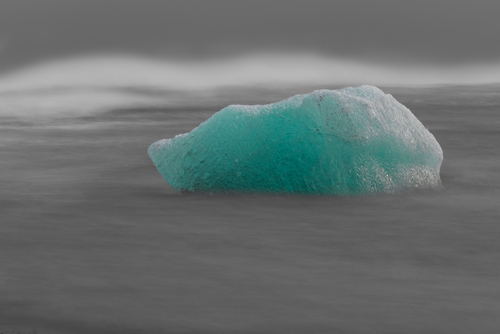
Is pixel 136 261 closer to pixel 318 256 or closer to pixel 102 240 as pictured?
pixel 102 240

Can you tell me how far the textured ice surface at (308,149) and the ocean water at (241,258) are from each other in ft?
0.62

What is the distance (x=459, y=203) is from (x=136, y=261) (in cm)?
384

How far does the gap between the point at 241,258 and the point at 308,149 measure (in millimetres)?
2104

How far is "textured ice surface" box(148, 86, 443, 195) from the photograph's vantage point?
750cm

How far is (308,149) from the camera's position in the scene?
24.6 feet

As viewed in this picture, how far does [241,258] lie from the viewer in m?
5.75

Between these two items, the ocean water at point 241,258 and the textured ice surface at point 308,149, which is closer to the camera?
the ocean water at point 241,258

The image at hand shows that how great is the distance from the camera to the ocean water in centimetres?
443

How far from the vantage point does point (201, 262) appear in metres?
5.62

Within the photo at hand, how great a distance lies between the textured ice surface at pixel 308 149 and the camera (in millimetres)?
7500

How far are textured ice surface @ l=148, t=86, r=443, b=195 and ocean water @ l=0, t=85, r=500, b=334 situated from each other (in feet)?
0.62

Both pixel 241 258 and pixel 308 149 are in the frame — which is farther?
pixel 308 149

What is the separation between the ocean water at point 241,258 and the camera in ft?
14.5

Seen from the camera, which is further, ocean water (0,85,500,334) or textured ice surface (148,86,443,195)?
textured ice surface (148,86,443,195)
